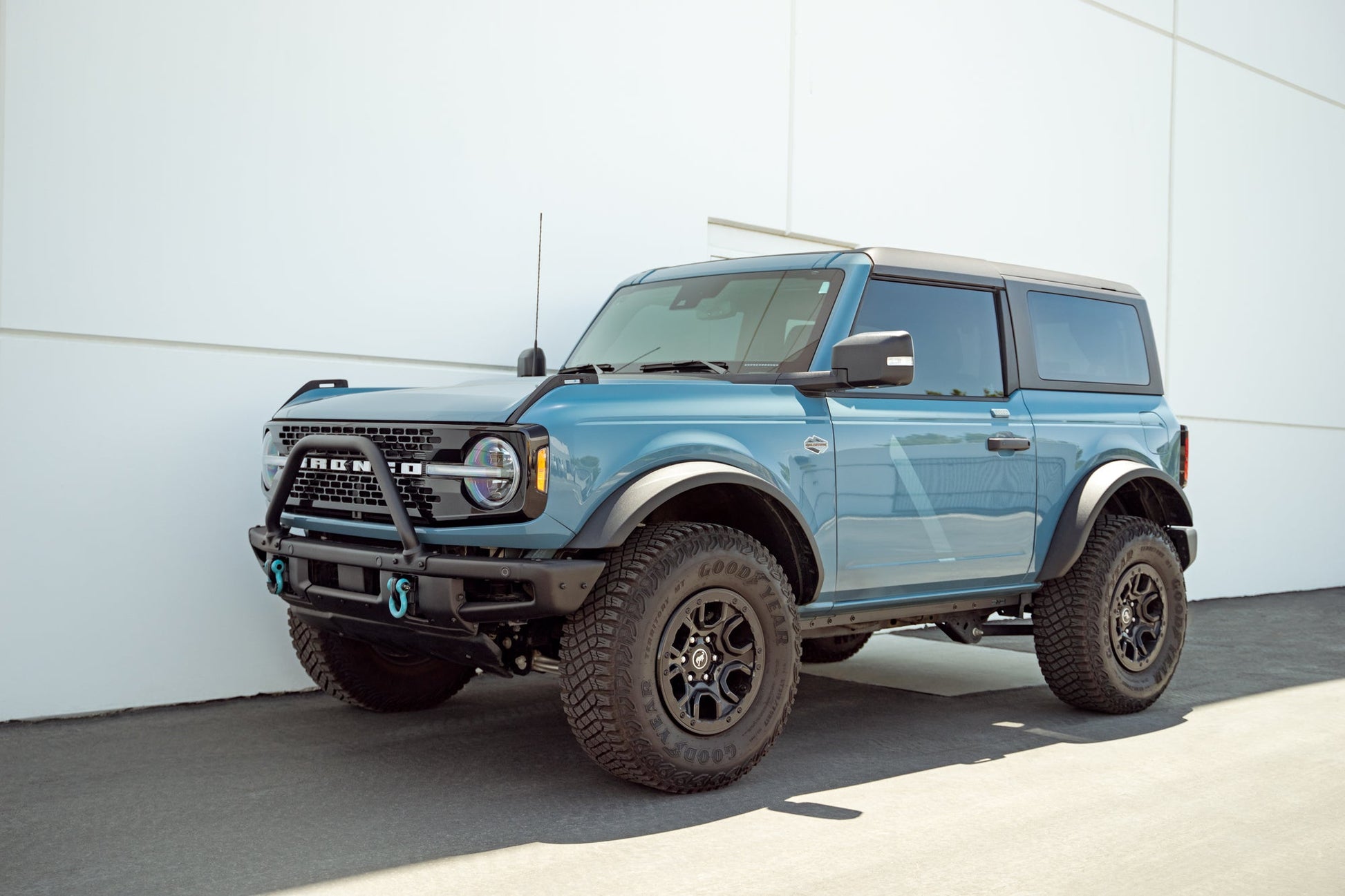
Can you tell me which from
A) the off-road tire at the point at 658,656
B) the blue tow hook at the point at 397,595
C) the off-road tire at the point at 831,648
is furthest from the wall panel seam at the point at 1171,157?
the blue tow hook at the point at 397,595

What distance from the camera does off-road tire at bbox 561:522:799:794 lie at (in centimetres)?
414

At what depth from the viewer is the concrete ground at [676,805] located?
356 cm

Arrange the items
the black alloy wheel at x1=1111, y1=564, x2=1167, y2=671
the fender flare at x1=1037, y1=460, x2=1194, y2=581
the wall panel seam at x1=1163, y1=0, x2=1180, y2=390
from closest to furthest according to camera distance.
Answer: the fender flare at x1=1037, y1=460, x2=1194, y2=581
the black alloy wheel at x1=1111, y1=564, x2=1167, y2=671
the wall panel seam at x1=1163, y1=0, x2=1180, y2=390

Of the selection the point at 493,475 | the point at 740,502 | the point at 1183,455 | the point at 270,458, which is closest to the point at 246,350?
the point at 270,458

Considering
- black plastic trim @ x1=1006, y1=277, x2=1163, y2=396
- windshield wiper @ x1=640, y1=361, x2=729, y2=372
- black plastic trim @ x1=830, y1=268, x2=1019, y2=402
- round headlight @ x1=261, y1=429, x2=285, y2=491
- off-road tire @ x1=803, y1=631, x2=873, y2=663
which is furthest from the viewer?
off-road tire @ x1=803, y1=631, x2=873, y2=663

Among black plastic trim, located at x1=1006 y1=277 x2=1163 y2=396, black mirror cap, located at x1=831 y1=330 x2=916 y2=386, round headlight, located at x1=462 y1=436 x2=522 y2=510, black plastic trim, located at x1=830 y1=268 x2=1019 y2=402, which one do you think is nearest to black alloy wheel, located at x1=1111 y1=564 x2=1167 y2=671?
black plastic trim, located at x1=1006 y1=277 x2=1163 y2=396

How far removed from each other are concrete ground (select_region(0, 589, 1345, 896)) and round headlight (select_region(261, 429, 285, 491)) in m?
1.11

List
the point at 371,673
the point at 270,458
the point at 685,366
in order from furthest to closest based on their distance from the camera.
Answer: the point at 371,673, the point at 685,366, the point at 270,458

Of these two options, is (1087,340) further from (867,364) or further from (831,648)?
(831,648)

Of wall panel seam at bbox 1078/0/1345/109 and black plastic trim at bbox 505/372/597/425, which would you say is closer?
black plastic trim at bbox 505/372/597/425

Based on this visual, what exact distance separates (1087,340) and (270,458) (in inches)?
158

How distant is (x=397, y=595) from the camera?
4.16 meters

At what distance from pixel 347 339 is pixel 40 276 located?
4.97 feet

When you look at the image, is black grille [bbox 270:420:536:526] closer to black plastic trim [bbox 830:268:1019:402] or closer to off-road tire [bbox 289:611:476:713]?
off-road tire [bbox 289:611:476:713]
